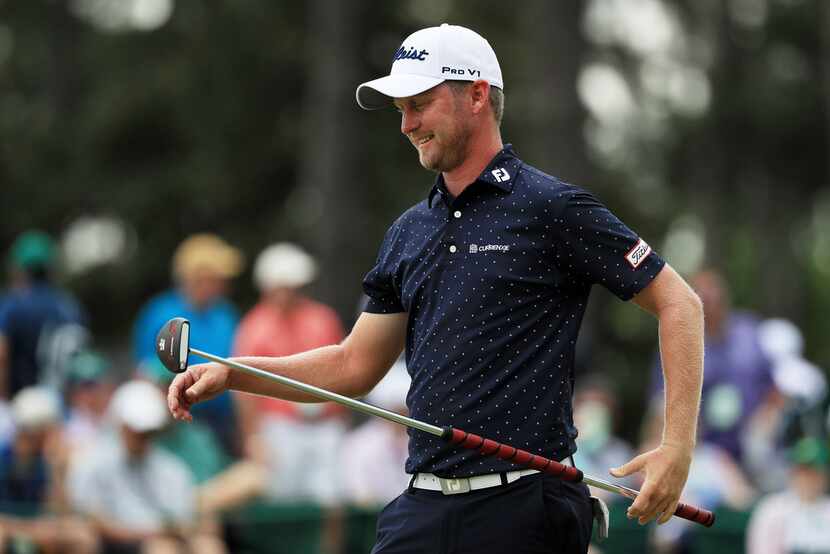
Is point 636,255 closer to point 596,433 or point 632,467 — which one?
point 632,467

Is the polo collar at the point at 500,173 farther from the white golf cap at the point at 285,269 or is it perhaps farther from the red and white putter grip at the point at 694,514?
the white golf cap at the point at 285,269

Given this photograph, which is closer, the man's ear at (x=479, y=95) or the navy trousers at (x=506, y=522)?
the navy trousers at (x=506, y=522)

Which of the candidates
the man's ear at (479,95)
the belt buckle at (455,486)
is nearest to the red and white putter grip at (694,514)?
the belt buckle at (455,486)

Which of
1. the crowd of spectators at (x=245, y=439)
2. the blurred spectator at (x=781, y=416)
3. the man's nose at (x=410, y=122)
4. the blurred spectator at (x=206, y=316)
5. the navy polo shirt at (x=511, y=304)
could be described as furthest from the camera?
the blurred spectator at (x=206, y=316)

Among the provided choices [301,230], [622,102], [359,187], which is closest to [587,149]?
[359,187]

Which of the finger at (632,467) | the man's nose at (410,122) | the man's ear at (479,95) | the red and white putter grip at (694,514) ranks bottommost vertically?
the red and white putter grip at (694,514)

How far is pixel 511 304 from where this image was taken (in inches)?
192

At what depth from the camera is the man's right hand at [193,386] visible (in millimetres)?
4914

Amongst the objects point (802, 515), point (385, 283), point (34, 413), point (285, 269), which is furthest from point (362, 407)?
point (285, 269)

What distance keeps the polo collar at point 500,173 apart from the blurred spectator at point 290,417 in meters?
5.77

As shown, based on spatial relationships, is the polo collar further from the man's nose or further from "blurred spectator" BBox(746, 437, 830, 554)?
"blurred spectator" BBox(746, 437, 830, 554)

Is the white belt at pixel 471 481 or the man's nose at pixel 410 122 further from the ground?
the man's nose at pixel 410 122

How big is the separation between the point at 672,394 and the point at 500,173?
87 centimetres

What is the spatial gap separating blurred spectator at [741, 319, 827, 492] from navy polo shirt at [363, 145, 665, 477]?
619cm
